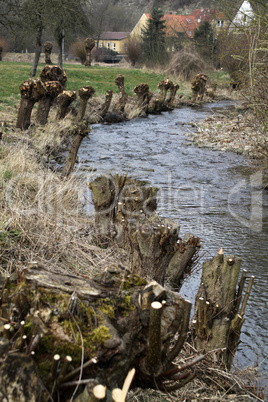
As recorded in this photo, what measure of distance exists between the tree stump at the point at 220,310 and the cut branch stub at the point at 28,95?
8256 mm

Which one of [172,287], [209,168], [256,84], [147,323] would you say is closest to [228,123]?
[209,168]

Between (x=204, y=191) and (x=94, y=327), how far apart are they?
21.5ft

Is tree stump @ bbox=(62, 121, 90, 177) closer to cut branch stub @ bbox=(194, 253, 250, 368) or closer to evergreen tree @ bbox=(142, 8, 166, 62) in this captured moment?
cut branch stub @ bbox=(194, 253, 250, 368)

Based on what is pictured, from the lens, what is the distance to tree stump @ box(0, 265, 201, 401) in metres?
1.74

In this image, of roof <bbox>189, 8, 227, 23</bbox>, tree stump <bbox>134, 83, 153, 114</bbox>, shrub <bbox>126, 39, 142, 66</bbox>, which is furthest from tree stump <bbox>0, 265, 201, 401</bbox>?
shrub <bbox>126, 39, 142, 66</bbox>

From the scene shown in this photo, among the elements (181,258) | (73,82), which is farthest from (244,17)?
(73,82)

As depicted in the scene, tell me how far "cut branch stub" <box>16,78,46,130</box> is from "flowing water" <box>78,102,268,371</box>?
1.77 meters

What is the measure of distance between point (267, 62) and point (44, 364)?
734 centimetres

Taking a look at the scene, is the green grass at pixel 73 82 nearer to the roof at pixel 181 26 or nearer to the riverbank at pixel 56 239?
the riverbank at pixel 56 239

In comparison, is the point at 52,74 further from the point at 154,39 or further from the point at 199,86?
the point at 154,39

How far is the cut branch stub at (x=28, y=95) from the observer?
398 inches

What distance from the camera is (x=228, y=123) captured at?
15.3m

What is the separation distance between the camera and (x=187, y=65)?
29047 mm

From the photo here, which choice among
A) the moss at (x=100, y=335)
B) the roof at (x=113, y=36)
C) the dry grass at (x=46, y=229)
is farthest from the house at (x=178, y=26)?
the moss at (x=100, y=335)
